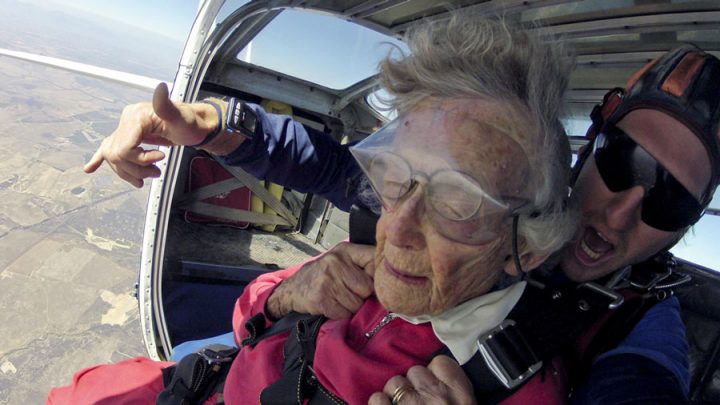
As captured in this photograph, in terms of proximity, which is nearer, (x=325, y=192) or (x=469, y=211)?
(x=469, y=211)

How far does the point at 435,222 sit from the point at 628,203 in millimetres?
550

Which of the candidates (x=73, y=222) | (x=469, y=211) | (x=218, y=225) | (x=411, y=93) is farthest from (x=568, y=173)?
(x=73, y=222)

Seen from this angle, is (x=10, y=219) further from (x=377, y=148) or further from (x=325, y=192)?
(x=377, y=148)

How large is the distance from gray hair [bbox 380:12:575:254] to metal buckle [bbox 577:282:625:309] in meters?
0.19

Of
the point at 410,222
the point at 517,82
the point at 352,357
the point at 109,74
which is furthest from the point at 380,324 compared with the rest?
the point at 109,74

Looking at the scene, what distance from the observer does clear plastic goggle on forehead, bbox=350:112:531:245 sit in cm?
80

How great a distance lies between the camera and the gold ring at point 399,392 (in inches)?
31.8

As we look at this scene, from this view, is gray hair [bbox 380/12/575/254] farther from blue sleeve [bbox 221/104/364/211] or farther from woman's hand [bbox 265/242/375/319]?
blue sleeve [bbox 221/104/364/211]

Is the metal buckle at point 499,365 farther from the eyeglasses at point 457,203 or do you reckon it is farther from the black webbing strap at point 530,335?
the eyeglasses at point 457,203

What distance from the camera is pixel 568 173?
0.93 m

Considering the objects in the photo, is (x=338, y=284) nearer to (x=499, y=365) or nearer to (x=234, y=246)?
(x=499, y=365)

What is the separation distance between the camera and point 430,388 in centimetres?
81

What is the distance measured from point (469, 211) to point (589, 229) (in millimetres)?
467

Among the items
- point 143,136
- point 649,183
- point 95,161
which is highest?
point 649,183
